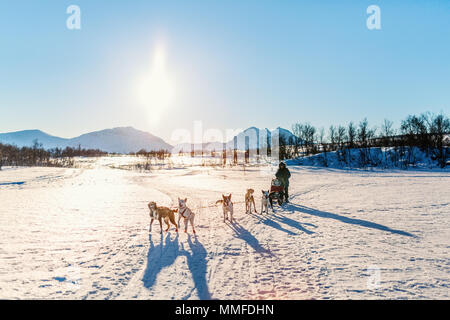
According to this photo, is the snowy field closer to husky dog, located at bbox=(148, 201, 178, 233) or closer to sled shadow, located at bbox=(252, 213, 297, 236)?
sled shadow, located at bbox=(252, 213, 297, 236)

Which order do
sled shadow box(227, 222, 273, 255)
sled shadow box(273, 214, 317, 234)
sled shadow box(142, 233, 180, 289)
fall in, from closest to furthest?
sled shadow box(142, 233, 180, 289) → sled shadow box(227, 222, 273, 255) → sled shadow box(273, 214, 317, 234)

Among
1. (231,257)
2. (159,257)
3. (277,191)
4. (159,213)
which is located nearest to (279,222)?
(277,191)

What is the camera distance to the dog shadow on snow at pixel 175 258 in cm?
420

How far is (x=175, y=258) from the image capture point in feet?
17.8

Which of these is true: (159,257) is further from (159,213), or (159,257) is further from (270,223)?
(270,223)

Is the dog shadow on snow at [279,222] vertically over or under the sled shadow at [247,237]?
under

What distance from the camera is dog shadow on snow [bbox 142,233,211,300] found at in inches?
165

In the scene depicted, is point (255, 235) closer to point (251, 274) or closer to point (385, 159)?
point (251, 274)

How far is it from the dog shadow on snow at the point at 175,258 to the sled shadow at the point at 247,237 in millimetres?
1266

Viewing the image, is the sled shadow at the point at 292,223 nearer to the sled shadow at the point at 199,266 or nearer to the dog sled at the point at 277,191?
the dog sled at the point at 277,191

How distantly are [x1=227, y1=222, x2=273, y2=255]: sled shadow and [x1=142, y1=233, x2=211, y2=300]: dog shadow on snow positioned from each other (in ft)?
4.15

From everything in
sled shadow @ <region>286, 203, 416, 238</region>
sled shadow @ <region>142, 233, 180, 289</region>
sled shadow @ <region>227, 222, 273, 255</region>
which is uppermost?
sled shadow @ <region>142, 233, 180, 289</region>

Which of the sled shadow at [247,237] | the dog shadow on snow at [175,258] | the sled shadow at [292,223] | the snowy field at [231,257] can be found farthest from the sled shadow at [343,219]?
the dog shadow on snow at [175,258]

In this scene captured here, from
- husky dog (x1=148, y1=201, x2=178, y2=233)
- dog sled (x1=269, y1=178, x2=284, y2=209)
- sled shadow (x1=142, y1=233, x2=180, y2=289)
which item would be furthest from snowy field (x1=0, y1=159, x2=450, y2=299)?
dog sled (x1=269, y1=178, x2=284, y2=209)
